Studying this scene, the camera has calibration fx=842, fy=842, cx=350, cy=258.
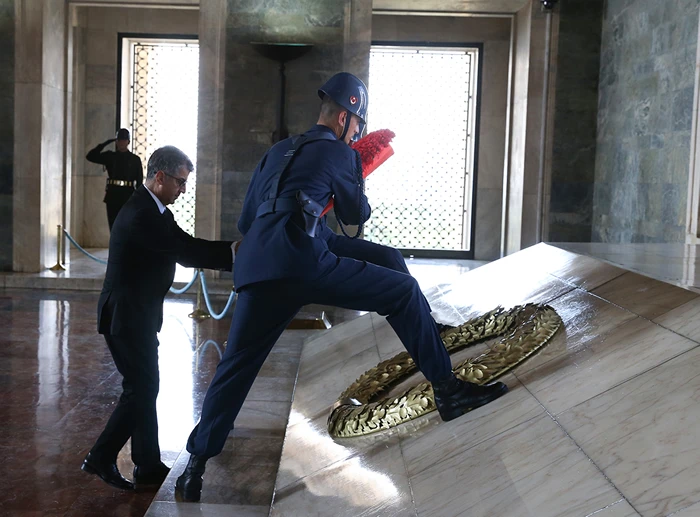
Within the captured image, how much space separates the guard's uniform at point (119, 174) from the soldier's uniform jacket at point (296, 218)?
26.7 ft

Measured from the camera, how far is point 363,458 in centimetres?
328

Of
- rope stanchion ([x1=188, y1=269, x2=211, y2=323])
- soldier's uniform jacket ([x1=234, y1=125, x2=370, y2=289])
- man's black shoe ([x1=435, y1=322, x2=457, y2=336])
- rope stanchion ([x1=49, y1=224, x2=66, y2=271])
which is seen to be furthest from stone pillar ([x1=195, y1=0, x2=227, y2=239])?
soldier's uniform jacket ([x1=234, y1=125, x2=370, y2=289])

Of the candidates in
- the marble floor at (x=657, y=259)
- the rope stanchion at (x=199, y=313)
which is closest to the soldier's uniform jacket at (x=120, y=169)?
the rope stanchion at (x=199, y=313)

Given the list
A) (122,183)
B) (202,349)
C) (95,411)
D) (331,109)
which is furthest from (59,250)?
(331,109)

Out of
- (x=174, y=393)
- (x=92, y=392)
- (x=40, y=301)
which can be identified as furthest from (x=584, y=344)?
(x=40, y=301)

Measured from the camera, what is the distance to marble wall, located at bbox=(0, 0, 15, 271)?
10.5 metres

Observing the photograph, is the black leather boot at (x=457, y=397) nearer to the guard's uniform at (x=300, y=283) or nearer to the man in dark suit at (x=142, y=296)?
the guard's uniform at (x=300, y=283)

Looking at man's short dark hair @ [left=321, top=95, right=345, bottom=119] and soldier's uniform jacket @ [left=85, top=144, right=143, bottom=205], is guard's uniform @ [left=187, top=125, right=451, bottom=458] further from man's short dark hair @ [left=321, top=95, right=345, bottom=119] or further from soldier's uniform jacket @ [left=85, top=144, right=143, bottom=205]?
soldier's uniform jacket @ [left=85, top=144, right=143, bottom=205]

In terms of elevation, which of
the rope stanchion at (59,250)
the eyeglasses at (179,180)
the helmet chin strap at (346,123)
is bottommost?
the rope stanchion at (59,250)

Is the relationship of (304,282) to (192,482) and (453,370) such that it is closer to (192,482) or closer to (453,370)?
(453,370)

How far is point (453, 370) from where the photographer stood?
12.1 ft

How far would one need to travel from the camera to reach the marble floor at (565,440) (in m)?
2.31

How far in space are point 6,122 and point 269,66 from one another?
340 cm

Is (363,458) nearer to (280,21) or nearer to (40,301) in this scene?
(40,301)
